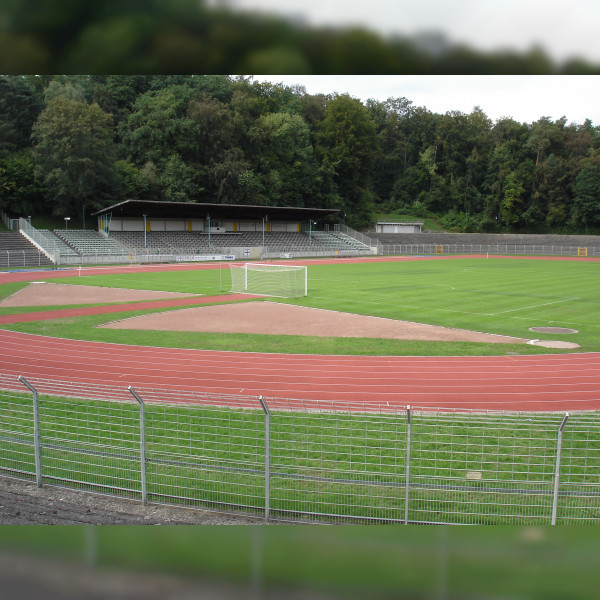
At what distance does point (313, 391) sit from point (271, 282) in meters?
19.9

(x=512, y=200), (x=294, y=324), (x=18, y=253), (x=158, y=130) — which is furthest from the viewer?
(x=512, y=200)

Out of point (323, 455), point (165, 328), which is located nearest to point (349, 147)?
point (165, 328)

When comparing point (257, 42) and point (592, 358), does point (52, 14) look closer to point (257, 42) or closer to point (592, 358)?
point (257, 42)

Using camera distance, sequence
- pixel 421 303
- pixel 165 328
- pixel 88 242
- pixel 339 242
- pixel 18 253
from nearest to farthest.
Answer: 1. pixel 165 328
2. pixel 421 303
3. pixel 18 253
4. pixel 88 242
5. pixel 339 242

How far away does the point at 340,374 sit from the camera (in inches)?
500

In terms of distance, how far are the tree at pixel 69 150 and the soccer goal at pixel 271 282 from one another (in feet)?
103

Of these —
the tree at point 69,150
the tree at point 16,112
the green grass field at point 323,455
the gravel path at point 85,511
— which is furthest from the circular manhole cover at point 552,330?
the tree at point 16,112

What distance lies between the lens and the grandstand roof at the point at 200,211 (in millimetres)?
55750

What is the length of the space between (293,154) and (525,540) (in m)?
78.3

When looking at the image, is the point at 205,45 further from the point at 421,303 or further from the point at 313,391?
the point at 421,303

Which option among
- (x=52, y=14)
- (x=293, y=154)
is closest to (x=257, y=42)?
(x=52, y=14)

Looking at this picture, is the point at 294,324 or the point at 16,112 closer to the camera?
the point at 294,324

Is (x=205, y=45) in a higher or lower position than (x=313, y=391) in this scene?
higher

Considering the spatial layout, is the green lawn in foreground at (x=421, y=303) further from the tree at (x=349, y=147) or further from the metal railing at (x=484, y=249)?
the tree at (x=349, y=147)
